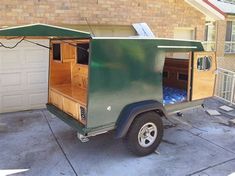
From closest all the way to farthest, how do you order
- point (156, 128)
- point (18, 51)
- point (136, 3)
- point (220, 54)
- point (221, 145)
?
point (156, 128), point (221, 145), point (18, 51), point (136, 3), point (220, 54)

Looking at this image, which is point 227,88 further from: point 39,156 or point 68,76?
point 39,156

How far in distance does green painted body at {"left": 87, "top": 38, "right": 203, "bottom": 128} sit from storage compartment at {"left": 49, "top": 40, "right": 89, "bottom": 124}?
589 mm

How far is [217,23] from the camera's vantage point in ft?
43.4

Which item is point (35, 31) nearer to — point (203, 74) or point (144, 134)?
point (144, 134)

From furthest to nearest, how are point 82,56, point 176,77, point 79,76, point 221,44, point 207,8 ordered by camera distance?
point 221,44 → point 207,8 → point 176,77 → point 79,76 → point 82,56

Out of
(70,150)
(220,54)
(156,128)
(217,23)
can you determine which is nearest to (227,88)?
(220,54)

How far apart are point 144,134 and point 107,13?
4.79 m

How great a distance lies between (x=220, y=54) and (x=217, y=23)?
152 centimetres

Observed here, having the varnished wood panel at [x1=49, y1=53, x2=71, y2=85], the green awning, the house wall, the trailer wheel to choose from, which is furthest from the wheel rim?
the house wall

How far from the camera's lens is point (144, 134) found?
4930 mm

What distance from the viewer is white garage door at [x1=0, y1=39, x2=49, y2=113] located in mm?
7418

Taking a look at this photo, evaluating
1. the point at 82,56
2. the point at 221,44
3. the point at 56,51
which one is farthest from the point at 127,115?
the point at 221,44

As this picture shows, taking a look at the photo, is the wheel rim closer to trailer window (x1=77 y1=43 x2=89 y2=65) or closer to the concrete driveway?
the concrete driveway

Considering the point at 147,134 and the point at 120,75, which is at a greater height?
the point at 120,75
